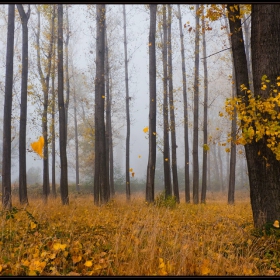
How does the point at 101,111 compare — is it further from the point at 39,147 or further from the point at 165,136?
the point at 39,147

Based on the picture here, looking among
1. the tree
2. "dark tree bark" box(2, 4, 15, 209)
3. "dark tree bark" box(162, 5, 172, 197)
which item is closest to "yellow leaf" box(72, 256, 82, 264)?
the tree

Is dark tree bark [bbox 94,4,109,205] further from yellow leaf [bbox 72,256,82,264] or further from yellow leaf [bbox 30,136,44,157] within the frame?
yellow leaf [bbox 72,256,82,264]

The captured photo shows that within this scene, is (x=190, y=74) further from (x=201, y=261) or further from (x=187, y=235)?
(x=201, y=261)

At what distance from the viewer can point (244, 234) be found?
448 centimetres

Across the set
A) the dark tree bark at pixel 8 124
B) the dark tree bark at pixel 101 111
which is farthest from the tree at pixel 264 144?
the dark tree bark at pixel 8 124

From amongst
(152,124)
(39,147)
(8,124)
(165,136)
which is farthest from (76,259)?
(39,147)

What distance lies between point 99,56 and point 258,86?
6342mm

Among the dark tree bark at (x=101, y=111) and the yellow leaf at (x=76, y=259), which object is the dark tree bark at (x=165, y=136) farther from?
the yellow leaf at (x=76, y=259)

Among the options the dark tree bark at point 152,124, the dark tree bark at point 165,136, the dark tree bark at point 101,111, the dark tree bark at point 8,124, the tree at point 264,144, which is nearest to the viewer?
the tree at point 264,144

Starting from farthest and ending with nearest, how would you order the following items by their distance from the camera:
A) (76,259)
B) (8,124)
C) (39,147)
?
1. (39,147)
2. (8,124)
3. (76,259)

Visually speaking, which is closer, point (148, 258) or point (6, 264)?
point (6, 264)

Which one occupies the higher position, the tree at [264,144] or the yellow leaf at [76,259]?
Answer: the tree at [264,144]

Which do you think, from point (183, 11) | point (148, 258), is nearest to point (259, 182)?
point (148, 258)

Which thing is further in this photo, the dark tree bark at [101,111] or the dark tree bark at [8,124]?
the dark tree bark at [101,111]
